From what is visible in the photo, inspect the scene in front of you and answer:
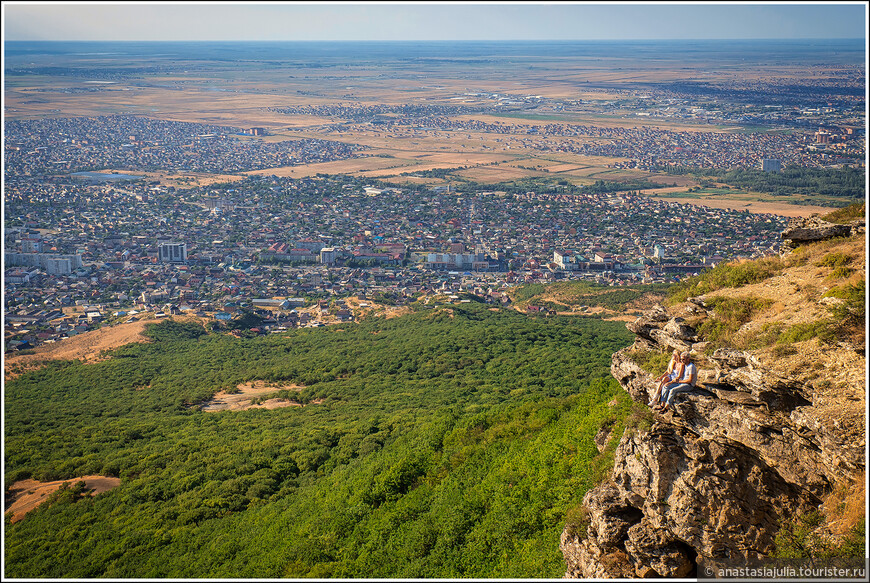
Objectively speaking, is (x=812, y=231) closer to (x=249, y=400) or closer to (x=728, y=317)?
(x=728, y=317)

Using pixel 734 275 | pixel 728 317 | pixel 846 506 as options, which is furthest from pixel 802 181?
pixel 846 506

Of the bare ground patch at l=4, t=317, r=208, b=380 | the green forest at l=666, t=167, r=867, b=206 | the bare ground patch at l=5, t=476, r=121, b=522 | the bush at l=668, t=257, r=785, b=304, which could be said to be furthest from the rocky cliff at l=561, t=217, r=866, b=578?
the green forest at l=666, t=167, r=867, b=206

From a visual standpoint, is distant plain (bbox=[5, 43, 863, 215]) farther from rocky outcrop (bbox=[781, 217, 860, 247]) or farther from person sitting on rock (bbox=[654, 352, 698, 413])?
person sitting on rock (bbox=[654, 352, 698, 413])

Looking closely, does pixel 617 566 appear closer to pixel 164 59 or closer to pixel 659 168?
pixel 659 168

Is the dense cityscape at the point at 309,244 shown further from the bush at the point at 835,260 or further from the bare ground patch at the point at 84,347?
the bush at the point at 835,260

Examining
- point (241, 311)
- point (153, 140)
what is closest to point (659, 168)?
point (241, 311)

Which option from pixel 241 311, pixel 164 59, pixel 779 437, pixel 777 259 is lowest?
pixel 241 311

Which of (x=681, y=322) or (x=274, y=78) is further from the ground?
(x=274, y=78)
